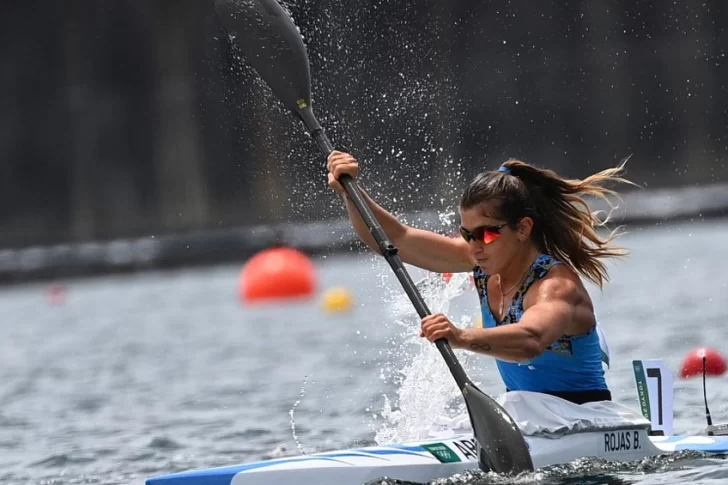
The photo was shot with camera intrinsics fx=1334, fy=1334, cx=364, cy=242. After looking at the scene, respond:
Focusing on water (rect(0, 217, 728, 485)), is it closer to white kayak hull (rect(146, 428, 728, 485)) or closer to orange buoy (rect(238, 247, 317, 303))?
white kayak hull (rect(146, 428, 728, 485))

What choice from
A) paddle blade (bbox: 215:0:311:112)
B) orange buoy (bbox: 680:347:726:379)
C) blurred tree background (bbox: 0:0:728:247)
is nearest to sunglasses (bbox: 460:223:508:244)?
paddle blade (bbox: 215:0:311:112)

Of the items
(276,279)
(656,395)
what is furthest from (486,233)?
(276,279)

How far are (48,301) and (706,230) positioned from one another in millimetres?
9646

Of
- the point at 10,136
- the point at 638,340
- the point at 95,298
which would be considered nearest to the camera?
the point at 638,340

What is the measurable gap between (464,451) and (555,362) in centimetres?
51

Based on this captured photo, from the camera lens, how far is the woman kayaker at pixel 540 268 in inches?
207

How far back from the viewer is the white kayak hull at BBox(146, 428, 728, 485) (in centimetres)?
507

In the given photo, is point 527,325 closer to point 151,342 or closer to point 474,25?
point 151,342

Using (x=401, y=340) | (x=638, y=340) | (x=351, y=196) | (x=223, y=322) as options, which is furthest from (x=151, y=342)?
(x=351, y=196)

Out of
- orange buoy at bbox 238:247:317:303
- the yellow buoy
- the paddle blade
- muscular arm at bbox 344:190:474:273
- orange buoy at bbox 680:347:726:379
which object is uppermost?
orange buoy at bbox 238:247:317:303

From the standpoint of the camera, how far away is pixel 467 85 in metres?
20.8

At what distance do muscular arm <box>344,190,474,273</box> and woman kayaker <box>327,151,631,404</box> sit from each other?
189 millimetres

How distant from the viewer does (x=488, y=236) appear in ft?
17.4

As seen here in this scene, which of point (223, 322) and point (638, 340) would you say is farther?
point (223, 322)
